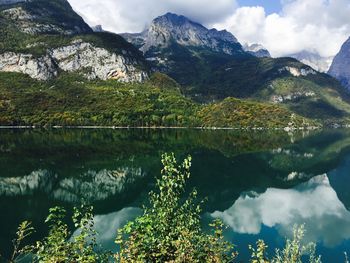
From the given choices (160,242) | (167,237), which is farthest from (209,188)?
(167,237)

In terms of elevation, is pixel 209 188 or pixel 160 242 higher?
pixel 160 242

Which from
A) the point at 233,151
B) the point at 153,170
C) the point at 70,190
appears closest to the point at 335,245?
the point at 70,190

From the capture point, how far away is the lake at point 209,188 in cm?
5359

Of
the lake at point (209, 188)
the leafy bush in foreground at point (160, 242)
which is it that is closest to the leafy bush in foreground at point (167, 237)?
the leafy bush in foreground at point (160, 242)

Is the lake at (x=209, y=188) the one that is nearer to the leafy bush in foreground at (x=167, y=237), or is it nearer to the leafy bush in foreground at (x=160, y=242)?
the leafy bush in foreground at (x=160, y=242)

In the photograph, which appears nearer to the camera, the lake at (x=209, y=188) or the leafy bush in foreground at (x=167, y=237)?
the leafy bush in foreground at (x=167, y=237)

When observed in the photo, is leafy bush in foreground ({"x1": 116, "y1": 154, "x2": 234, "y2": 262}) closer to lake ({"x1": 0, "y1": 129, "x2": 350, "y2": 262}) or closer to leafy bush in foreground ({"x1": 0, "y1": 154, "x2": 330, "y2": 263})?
leafy bush in foreground ({"x1": 0, "y1": 154, "x2": 330, "y2": 263})

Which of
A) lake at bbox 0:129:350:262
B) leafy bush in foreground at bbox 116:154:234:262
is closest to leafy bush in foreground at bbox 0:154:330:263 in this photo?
leafy bush in foreground at bbox 116:154:234:262

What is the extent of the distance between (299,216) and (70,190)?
41.4 m

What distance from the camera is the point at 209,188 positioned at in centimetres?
8244

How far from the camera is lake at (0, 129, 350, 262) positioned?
176ft

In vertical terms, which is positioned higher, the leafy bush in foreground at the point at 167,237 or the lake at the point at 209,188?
the leafy bush in foreground at the point at 167,237

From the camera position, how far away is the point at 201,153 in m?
136

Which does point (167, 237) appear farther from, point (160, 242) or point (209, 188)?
point (209, 188)
